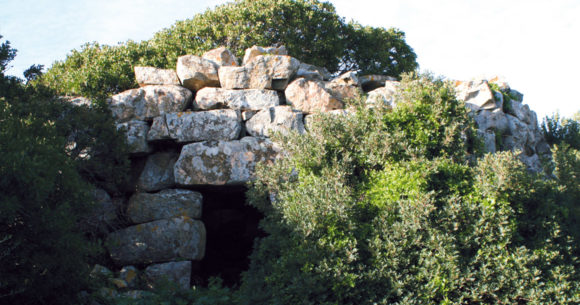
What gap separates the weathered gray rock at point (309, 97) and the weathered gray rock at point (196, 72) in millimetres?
1786

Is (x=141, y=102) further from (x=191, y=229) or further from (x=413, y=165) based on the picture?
(x=413, y=165)

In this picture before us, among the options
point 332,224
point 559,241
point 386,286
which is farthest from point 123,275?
point 559,241

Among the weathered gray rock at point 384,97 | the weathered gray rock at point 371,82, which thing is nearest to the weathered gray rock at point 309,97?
the weathered gray rock at point 384,97

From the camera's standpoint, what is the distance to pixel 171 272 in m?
8.48

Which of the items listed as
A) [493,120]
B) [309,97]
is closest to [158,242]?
[309,97]

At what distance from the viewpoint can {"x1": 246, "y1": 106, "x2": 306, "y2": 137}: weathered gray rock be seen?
9.39 m

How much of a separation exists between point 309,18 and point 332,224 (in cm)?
1265

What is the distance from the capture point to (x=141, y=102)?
32.8 feet

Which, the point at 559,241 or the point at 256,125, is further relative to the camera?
the point at 256,125

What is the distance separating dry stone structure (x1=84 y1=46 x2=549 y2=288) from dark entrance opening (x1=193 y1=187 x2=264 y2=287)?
0.07 meters

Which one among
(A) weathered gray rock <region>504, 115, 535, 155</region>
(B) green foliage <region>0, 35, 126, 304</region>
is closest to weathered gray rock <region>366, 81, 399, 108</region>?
(A) weathered gray rock <region>504, 115, 535, 155</region>

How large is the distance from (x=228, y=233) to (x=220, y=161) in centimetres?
250

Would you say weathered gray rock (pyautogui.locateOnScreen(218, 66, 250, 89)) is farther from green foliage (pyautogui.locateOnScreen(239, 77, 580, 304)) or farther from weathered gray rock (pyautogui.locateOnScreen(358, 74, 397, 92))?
green foliage (pyautogui.locateOnScreen(239, 77, 580, 304))

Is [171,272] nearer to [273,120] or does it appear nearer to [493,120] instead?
[273,120]
